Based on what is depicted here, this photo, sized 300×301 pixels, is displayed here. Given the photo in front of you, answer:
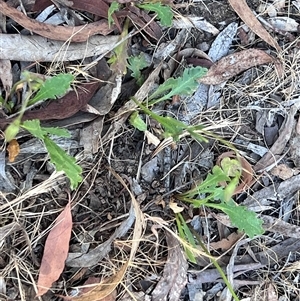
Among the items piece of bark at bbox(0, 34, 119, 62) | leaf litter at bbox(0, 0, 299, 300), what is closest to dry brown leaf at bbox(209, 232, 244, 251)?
leaf litter at bbox(0, 0, 299, 300)

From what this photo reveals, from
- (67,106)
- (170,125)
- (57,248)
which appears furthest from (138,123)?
(57,248)

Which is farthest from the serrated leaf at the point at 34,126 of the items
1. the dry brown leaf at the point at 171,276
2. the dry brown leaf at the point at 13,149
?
the dry brown leaf at the point at 171,276

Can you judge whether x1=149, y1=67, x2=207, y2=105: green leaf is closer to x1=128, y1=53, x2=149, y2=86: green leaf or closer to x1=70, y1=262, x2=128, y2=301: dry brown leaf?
x1=128, y1=53, x2=149, y2=86: green leaf

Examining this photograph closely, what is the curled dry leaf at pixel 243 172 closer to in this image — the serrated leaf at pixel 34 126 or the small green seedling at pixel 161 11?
the small green seedling at pixel 161 11

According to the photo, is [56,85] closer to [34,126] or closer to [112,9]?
[34,126]

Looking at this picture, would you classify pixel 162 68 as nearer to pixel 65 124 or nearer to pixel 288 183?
pixel 65 124

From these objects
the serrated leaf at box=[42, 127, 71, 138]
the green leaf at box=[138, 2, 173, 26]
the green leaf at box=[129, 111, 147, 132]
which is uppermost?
the green leaf at box=[138, 2, 173, 26]
